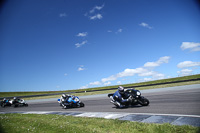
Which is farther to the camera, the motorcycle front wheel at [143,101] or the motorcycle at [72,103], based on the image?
A: the motorcycle at [72,103]

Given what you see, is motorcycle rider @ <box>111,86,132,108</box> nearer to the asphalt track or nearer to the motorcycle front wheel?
the asphalt track

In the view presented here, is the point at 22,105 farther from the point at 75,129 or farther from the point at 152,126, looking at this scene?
the point at 152,126

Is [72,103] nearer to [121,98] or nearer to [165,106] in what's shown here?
[121,98]

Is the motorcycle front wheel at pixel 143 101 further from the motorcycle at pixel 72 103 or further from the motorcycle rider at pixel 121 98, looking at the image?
the motorcycle at pixel 72 103

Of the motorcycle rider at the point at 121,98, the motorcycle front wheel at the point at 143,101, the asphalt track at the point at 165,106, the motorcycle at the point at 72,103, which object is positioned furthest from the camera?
the motorcycle at the point at 72,103

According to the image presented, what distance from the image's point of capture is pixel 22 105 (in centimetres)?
2298

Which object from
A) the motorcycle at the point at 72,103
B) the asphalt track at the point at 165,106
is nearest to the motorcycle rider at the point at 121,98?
the asphalt track at the point at 165,106

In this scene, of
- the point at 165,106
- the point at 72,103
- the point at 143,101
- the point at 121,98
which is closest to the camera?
the point at 165,106

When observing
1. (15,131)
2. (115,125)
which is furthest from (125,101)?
(15,131)

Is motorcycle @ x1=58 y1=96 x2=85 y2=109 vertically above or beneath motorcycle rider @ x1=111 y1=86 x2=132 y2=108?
beneath

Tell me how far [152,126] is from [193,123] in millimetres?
1504

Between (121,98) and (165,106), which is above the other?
(121,98)

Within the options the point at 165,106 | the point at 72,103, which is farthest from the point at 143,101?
the point at 72,103

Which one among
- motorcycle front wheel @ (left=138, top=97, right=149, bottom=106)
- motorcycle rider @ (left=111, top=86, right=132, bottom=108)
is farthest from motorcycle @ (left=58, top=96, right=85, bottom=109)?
motorcycle front wheel @ (left=138, top=97, right=149, bottom=106)
